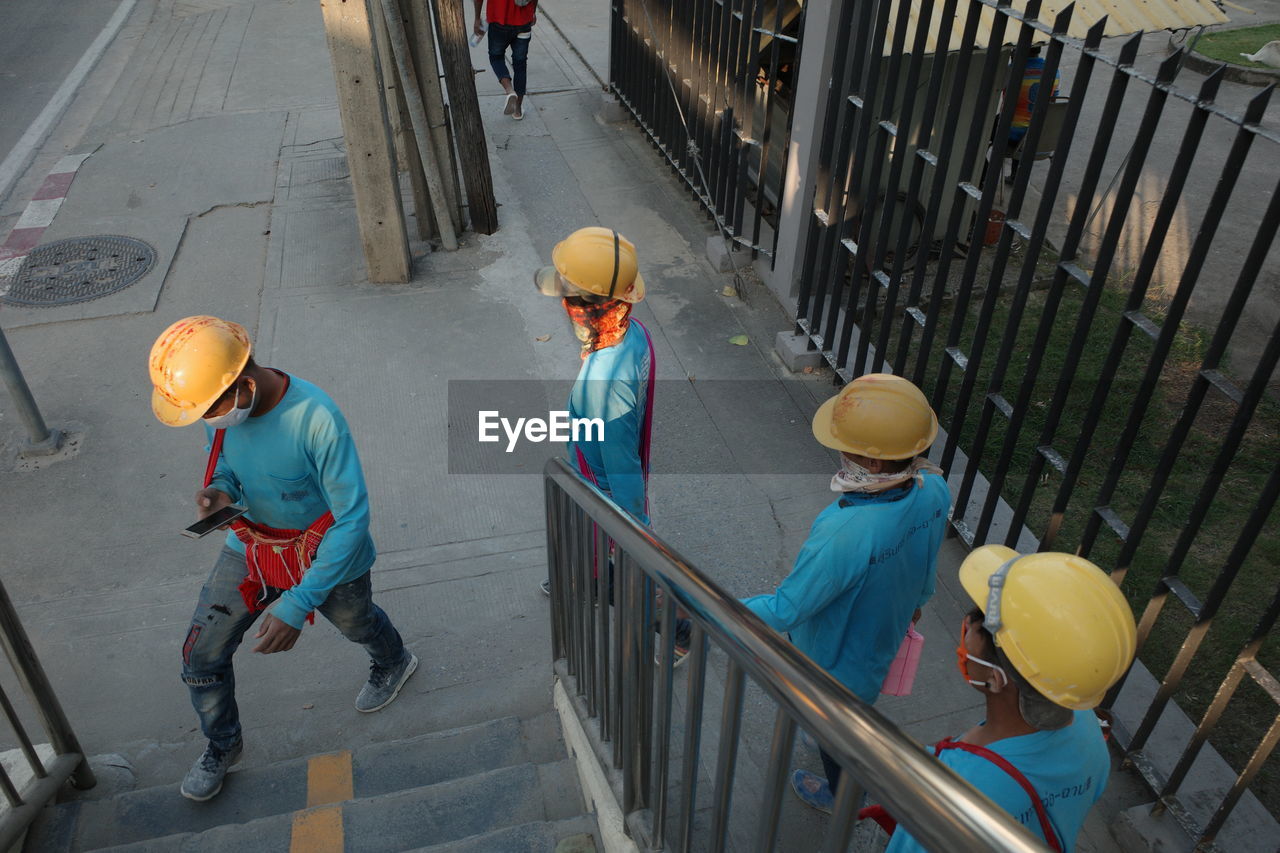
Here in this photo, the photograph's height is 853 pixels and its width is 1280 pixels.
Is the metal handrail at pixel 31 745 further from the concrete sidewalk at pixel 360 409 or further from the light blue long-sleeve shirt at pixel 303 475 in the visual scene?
the light blue long-sleeve shirt at pixel 303 475

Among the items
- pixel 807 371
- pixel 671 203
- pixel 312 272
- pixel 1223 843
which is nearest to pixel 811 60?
pixel 807 371

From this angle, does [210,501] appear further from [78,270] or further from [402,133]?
[78,270]

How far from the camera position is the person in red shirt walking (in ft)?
30.8

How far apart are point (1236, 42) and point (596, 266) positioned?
13101mm

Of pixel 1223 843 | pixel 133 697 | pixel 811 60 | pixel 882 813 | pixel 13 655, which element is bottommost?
pixel 133 697

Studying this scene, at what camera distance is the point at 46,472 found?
A: 17.7 feet

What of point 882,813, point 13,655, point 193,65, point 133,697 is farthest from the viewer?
point 193,65

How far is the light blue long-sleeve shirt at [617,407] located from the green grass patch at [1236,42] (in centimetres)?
1173

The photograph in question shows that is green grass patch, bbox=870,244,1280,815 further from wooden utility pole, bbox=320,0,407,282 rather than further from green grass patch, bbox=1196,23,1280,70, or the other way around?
green grass patch, bbox=1196,23,1280,70

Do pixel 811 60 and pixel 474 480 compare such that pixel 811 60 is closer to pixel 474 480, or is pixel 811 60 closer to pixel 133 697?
pixel 474 480

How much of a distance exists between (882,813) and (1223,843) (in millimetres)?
2081

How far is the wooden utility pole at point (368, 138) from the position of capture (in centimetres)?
620

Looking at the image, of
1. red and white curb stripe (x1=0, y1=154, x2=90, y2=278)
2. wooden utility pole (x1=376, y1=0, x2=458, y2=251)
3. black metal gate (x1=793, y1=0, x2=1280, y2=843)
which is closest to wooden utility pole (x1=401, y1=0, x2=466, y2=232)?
wooden utility pole (x1=376, y1=0, x2=458, y2=251)

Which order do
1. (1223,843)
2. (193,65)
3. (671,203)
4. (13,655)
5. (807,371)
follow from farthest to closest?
1. (193,65)
2. (671,203)
3. (807,371)
4. (1223,843)
5. (13,655)
